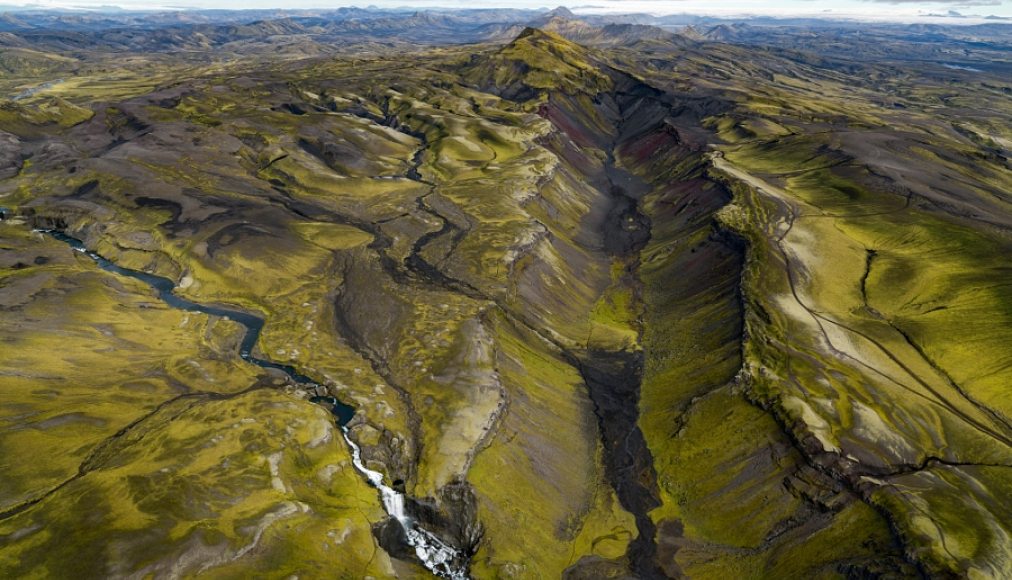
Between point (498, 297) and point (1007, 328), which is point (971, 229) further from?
point (498, 297)

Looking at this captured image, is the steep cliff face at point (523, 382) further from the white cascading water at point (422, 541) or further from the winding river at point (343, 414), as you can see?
the winding river at point (343, 414)

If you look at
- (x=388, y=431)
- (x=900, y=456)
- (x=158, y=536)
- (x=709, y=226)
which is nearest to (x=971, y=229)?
(x=709, y=226)

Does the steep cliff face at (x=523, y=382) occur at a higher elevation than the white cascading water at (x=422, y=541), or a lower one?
higher

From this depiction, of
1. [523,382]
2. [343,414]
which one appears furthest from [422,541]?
[523,382]

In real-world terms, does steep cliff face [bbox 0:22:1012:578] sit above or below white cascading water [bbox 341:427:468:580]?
above

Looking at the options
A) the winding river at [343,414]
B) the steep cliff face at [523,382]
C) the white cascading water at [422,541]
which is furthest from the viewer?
the winding river at [343,414]

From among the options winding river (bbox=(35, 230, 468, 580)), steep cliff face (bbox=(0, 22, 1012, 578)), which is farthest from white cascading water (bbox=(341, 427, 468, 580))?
steep cliff face (bbox=(0, 22, 1012, 578))

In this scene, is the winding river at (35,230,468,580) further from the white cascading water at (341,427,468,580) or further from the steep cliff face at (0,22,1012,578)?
the steep cliff face at (0,22,1012,578)

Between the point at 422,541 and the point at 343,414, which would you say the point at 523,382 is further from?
the point at 422,541

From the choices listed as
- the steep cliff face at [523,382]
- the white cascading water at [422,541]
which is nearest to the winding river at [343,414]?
the white cascading water at [422,541]
